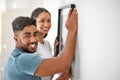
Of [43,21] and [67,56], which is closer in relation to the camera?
[67,56]

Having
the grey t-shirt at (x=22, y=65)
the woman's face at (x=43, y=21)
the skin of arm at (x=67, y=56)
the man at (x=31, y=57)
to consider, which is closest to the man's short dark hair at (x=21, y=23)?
the man at (x=31, y=57)

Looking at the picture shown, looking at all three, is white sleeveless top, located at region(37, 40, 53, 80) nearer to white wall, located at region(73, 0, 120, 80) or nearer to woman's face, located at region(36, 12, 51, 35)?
woman's face, located at region(36, 12, 51, 35)

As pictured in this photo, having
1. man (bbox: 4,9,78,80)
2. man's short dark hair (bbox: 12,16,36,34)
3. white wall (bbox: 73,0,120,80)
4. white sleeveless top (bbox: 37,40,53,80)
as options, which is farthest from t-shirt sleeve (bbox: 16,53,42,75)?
white sleeveless top (bbox: 37,40,53,80)

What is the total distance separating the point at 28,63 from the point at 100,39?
16.2 inches

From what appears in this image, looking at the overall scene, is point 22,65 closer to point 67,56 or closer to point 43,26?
point 67,56

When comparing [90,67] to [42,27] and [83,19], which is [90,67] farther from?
[42,27]

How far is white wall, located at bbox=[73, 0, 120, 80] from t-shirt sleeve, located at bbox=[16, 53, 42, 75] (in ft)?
0.86

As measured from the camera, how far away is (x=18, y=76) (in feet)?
3.46

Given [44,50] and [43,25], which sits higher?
[43,25]

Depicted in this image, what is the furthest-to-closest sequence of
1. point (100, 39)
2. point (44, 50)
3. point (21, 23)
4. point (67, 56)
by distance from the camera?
point (44, 50) < point (21, 23) < point (67, 56) < point (100, 39)

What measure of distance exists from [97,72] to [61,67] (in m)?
0.24

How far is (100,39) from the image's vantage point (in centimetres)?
73

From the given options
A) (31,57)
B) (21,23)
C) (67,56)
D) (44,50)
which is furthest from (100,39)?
(44,50)

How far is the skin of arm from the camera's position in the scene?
0.91 metres
